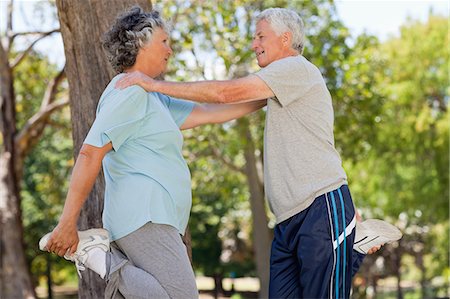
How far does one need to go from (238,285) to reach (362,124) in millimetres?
26332

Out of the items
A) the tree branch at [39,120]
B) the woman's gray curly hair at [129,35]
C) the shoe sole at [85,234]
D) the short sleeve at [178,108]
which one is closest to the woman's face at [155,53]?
the woman's gray curly hair at [129,35]

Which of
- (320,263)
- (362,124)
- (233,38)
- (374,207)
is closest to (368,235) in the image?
(320,263)

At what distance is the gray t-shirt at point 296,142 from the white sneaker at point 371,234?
30 centimetres

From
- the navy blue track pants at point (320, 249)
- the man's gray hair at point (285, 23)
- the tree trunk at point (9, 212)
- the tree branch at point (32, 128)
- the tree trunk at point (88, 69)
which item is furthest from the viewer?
the tree branch at point (32, 128)

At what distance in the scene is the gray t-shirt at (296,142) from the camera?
348 centimetres

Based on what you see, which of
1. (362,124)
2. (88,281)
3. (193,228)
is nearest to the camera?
(88,281)

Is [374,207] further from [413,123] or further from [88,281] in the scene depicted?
[88,281]

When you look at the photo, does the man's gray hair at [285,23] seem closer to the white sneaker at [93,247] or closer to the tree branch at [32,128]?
the white sneaker at [93,247]

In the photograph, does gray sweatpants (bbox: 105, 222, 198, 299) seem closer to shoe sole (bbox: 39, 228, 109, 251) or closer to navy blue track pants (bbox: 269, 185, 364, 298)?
shoe sole (bbox: 39, 228, 109, 251)

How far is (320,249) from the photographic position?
3406 mm

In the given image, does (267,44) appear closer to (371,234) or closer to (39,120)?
(371,234)

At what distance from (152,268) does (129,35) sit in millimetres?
984

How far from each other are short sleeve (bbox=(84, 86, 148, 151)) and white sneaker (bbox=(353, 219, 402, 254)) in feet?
3.71

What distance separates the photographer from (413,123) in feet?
73.5
